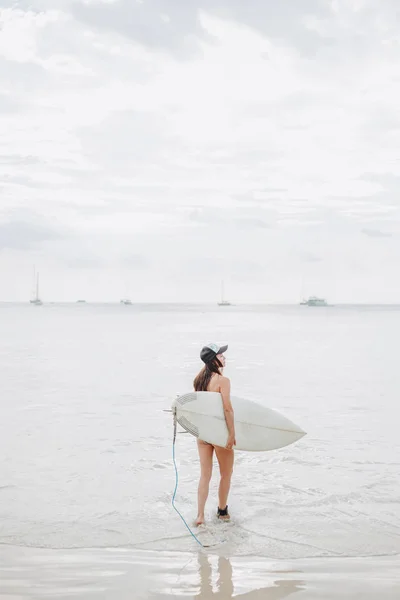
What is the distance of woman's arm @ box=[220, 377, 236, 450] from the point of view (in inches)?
243

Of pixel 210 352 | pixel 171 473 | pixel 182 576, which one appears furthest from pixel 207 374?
pixel 171 473

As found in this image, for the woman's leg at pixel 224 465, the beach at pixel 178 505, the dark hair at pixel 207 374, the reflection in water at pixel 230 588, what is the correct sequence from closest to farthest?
the reflection in water at pixel 230 588, the beach at pixel 178 505, the dark hair at pixel 207 374, the woman's leg at pixel 224 465

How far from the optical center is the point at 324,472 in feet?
29.9

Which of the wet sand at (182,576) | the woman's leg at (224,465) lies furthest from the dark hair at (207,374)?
the wet sand at (182,576)

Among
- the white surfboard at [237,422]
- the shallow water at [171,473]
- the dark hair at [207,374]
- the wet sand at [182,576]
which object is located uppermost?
the dark hair at [207,374]

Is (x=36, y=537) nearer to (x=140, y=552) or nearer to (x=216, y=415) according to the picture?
(x=140, y=552)

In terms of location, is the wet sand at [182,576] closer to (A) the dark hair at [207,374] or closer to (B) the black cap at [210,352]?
(A) the dark hair at [207,374]

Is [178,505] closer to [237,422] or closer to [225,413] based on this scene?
[237,422]

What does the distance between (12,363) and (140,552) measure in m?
21.5

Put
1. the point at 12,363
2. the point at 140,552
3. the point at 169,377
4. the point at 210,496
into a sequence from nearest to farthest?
the point at 140,552, the point at 210,496, the point at 169,377, the point at 12,363

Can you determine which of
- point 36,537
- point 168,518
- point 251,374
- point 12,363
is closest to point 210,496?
point 168,518

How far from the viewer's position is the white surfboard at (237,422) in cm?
627

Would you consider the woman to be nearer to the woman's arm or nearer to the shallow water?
the woman's arm

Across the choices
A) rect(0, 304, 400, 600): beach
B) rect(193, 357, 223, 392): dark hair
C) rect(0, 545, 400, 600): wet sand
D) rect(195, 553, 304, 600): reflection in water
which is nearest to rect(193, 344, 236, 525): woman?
rect(193, 357, 223, 392): dark hair
